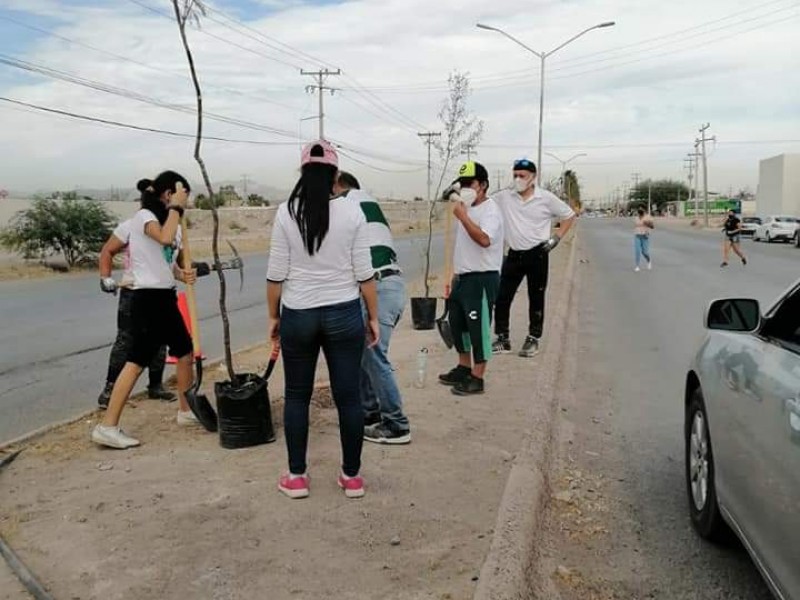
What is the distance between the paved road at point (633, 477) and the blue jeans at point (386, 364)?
1.09m

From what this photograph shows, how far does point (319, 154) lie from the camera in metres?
3.97

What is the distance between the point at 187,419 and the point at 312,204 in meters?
2.37

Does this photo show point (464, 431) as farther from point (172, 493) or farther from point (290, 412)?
point (172, 493)

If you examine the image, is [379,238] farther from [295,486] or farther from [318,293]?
[295,486]

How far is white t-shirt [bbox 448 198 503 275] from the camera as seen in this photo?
20.8 feet

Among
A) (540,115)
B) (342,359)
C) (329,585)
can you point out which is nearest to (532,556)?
(329,585)

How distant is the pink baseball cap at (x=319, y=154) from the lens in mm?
3957

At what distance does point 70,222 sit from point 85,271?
1.73m

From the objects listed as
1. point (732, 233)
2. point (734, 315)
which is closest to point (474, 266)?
point (734, 315)

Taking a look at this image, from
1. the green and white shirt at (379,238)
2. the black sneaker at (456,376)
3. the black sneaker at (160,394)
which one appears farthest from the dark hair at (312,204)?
the black sneaker at (160,394)

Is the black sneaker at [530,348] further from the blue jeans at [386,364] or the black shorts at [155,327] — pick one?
the black shorts at [155,327]

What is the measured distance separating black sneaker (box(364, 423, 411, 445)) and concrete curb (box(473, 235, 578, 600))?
0.72m

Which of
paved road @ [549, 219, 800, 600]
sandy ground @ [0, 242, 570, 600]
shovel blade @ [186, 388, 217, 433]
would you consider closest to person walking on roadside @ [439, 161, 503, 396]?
sandy ground @ [0, 242, 570, 600]

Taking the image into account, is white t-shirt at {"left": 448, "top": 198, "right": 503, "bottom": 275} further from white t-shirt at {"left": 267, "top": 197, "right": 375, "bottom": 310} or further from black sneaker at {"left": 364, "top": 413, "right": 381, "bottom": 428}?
white t-shirt at {"left": 267, "top": 197, "right": 375, "bottom": 310}
